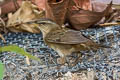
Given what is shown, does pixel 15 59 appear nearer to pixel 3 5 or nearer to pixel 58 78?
pixel 58 78

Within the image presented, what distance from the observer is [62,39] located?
165 cm

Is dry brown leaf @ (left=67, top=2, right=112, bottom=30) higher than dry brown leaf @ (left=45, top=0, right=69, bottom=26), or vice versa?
dry brown leaf @ (left=45, top=0, right=69, bottom=26)

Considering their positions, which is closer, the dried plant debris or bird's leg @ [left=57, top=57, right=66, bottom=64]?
bird's leg @ [left=57, top=57, right=66, bottom=64]

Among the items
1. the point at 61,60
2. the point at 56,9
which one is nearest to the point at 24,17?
the point at 56,9

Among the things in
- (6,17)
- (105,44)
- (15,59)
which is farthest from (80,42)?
(6,17)

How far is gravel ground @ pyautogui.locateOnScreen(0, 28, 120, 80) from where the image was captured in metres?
1.39

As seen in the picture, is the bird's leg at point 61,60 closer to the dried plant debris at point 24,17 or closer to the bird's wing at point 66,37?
the bird's wing at point 66,37

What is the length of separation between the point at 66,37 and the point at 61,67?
0.22m

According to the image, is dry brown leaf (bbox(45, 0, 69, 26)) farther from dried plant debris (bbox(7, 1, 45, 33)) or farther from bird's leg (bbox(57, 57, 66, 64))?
bird's leg (bbox(57, 57, 66, 64))

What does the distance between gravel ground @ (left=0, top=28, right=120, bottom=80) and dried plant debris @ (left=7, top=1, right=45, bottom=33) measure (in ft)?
0.35

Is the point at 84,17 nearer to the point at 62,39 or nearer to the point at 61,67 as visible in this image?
the point at 62,39

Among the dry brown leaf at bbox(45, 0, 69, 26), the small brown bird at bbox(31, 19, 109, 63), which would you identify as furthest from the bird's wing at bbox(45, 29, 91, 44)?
the dry brown leaf at bbox(45, 0, 69, 26)

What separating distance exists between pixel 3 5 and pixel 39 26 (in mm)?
293

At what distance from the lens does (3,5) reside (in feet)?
5.77
